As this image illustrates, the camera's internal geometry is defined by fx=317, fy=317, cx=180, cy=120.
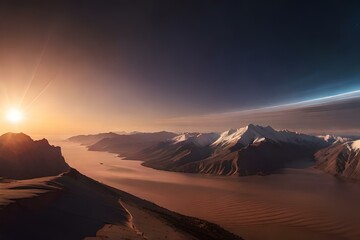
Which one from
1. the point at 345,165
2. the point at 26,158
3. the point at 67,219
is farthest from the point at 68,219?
the point at 345,165

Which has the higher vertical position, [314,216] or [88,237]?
[88,237]

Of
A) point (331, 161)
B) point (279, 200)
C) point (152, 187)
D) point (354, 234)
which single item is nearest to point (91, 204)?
point (354, 234)

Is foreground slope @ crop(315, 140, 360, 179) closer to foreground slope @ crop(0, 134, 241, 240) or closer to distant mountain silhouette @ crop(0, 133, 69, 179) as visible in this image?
foreground slope @ crop(0, 134, 241, 240)

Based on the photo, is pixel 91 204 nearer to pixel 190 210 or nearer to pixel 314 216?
pixel 190 210

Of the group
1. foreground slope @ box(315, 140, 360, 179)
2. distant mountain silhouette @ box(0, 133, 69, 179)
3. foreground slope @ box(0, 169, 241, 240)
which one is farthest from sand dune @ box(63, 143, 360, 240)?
foreground slope @ box(315, 140, 360, 179)

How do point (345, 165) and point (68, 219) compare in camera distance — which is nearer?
point (68, 219)

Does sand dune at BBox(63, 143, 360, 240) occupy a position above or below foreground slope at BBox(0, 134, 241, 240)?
below

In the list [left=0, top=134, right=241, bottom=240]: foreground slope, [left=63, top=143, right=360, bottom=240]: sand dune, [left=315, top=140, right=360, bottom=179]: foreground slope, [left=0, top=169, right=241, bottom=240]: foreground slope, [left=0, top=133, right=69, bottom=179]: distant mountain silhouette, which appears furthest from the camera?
[left=315, top=140, right=360, bottom=179]: foreground slope

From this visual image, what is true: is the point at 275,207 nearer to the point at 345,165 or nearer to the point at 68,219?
the point at 68,219
